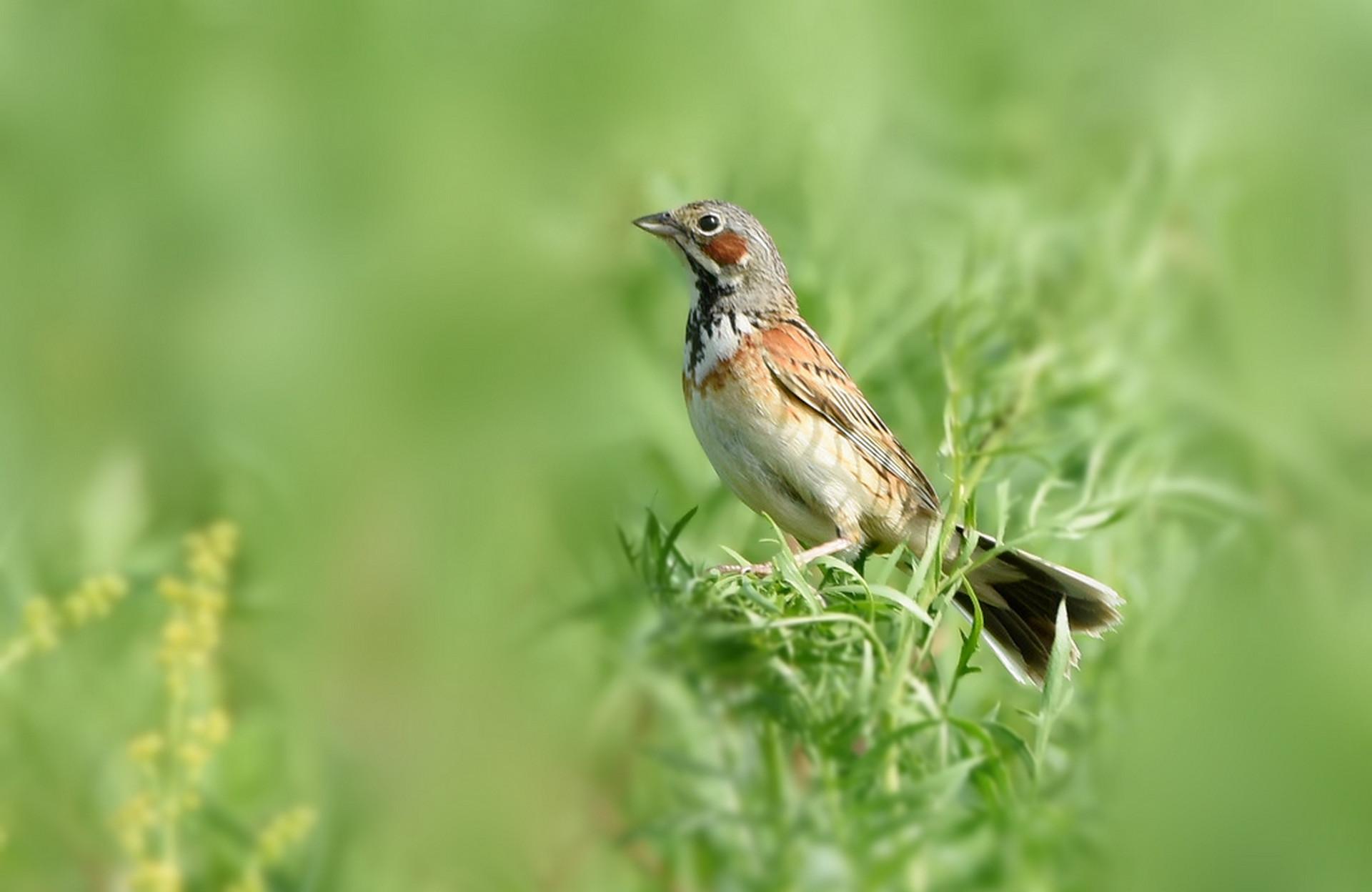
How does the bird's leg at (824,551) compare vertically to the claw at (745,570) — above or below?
above

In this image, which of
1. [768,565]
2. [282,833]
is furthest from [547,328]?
[282,833]

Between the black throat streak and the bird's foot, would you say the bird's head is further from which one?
the bird's foot

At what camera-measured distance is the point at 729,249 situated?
3.23m

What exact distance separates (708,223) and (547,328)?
1242mm

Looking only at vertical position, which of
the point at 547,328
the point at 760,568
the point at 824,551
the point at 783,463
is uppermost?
the point at 547,328

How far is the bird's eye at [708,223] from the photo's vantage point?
322cm

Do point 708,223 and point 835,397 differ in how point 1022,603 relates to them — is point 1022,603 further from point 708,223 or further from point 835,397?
point 708,223

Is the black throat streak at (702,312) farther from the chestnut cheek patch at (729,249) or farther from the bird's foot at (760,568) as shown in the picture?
the bird's foot at (760,568)

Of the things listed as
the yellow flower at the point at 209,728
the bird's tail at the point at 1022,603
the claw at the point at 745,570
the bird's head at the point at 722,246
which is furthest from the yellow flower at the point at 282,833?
the bird's head at the point at 722,246

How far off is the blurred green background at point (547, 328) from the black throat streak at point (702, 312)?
0.81 ft

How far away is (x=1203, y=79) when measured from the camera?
5.35 meters

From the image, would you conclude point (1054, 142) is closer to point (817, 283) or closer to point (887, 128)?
point (887, 128)

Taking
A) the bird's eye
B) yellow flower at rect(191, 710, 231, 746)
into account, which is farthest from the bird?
yellow flower at rect(191, 710, 231, 746)

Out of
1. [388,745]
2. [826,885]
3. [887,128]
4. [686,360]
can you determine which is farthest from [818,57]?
[826,885]
